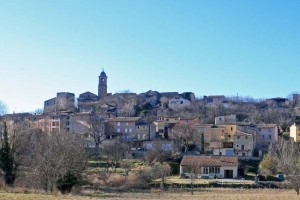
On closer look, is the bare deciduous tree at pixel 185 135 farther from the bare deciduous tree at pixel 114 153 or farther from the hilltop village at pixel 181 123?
the bare deciduous tree at pixel 114 153

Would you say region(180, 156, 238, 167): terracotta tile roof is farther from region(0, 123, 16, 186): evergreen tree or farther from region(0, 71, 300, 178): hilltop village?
region(0, 123, 16, 186): evergreen tree

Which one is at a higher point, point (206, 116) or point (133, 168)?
point (206, 116)

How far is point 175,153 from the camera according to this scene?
60031 mm

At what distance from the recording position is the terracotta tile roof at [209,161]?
51.4 metres

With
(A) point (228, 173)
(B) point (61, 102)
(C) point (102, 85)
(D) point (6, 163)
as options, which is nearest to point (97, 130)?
(A) point (228, 173)

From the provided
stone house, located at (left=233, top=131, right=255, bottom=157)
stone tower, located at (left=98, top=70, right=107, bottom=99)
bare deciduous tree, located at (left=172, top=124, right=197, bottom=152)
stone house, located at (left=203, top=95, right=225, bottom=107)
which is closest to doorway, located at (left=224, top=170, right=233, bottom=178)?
stone house, located at (left=233, top=131, right=255, bottom=157)

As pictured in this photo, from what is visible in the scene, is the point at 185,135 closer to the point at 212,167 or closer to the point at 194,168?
the point at 212,167

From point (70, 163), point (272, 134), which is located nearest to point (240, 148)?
point (272, 134)

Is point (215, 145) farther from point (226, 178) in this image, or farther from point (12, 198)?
point (12, 198)

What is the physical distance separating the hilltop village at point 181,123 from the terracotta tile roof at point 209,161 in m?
0.08

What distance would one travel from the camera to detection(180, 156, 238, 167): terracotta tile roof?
169ft

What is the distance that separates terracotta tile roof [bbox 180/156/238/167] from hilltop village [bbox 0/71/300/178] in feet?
0.27

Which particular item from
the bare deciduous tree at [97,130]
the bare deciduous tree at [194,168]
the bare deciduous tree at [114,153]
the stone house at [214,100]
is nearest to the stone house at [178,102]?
the stone house at [214,100]

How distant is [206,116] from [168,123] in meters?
17.4
